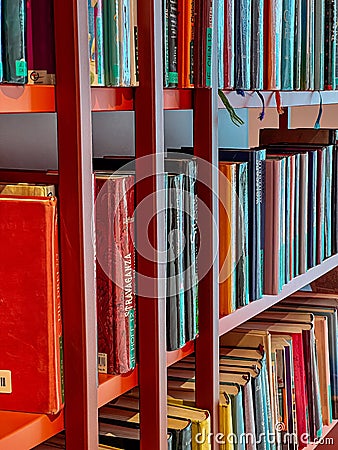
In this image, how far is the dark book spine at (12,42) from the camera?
83cm

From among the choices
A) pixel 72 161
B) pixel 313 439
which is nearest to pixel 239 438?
pixel 313 439

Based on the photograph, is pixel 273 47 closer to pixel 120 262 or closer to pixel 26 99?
pixel 120 262

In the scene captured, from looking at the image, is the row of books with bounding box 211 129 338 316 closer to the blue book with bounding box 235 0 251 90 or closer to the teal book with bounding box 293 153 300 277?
the teal book with bounding box 293 153 300 277

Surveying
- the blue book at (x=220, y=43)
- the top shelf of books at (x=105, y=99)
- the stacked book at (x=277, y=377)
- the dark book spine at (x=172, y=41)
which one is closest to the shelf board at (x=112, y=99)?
the top shelf of books at (x=105, y=99)

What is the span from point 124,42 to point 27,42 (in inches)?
6.6

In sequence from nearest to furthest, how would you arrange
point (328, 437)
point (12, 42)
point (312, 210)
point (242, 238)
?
point (12, 42), point (242, 238), point (312, 210), point (328, 437)

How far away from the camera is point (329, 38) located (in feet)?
5.71

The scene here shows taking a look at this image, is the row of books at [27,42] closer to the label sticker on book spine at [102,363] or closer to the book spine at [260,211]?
the label sticker on book spine at [102,363]

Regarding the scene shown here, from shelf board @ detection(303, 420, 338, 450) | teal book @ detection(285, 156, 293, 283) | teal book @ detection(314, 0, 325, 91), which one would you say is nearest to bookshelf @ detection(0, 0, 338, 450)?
teal book @ detection(285, 156, 293, 283)

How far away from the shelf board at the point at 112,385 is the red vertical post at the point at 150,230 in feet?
0.06

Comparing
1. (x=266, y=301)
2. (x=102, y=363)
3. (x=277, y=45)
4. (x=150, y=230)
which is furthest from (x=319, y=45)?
(x=102, y=363)

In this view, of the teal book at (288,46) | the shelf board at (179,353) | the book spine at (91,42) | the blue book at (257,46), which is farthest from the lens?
the teal book at (288,46)

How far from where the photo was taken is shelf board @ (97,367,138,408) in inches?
40.0

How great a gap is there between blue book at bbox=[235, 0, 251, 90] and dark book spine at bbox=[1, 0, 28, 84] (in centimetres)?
54
